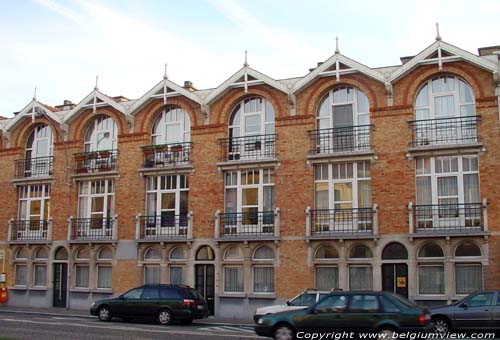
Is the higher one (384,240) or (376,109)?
(376,109)

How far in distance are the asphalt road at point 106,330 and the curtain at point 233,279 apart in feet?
13.9

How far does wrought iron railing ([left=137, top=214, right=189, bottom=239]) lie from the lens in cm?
2945

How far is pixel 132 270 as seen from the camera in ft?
98.7

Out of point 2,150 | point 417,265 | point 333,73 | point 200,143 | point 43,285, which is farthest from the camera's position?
point 2,150

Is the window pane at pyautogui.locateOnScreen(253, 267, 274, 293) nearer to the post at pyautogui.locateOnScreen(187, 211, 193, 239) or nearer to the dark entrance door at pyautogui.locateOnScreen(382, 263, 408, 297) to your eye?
the post at pyautogui.locateOnScreen(187, 211, 193, 239)

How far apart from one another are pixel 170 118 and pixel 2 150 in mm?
9861

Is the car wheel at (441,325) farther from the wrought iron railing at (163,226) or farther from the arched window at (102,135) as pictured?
the arched window at (102,135)

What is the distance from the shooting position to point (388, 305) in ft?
53.1

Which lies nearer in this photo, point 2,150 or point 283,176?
point 283,176

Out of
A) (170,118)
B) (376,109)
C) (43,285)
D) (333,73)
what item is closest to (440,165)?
(376,109)

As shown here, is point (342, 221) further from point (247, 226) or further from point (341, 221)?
point (247, 226)

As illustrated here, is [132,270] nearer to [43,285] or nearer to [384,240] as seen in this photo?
[43,285]

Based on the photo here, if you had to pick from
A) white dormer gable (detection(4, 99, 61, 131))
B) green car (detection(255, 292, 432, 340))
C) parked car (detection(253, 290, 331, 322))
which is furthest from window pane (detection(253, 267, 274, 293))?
white dormer gable (detection(4, 99, 61, 131))

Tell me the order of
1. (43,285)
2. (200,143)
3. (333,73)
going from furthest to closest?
(43,285)
(200,143)
(333,73)
